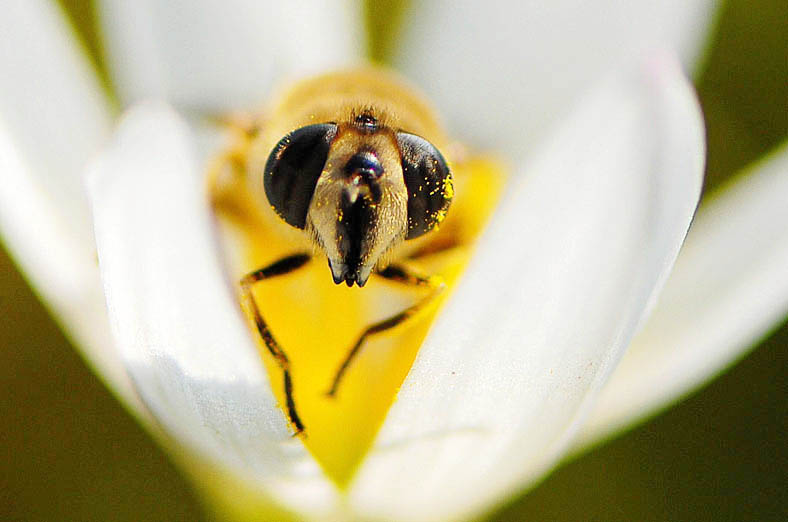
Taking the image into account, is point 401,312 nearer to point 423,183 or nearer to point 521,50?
point 423,183

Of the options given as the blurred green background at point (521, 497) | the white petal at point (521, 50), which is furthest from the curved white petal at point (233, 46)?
the blurred green background at point (521, 497)

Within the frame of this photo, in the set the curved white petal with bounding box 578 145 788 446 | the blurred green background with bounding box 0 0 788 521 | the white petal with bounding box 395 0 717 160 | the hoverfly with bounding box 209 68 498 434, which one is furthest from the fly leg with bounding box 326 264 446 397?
the white petal with bounding box 395 0 717 160

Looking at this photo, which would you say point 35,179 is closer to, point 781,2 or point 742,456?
point 742,456

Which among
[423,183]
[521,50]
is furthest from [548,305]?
[521,50]

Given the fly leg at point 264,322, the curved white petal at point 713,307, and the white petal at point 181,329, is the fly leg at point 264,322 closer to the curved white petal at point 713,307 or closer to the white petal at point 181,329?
the white petal at point 181,329

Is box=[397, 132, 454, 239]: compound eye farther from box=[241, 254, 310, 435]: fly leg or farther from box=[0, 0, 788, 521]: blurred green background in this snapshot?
box=[0, 0, 788, 521]: blurred green background
